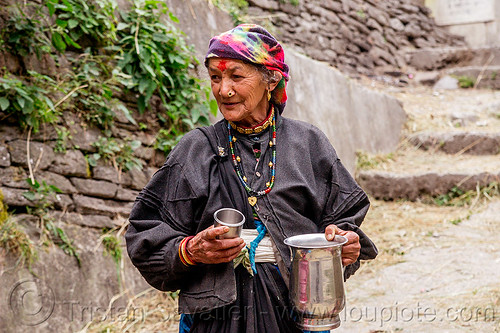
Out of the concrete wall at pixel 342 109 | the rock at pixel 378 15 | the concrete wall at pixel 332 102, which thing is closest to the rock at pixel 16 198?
the concrete wall at pixel 332 102

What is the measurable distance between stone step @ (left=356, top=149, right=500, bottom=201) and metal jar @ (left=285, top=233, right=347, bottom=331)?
423cm

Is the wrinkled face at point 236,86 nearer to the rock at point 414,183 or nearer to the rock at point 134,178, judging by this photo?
the rock at point 134,178

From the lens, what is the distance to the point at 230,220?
156 cm

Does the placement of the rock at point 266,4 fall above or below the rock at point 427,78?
above

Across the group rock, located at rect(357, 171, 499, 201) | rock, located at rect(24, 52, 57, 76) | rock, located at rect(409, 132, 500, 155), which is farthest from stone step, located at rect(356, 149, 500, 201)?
rock, located at rect(24, 52, 57, 76)

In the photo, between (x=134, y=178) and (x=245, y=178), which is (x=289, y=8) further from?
(x=245, y=178)

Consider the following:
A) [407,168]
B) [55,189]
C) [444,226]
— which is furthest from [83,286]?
[407,168]

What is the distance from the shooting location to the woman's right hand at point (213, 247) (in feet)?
4.84

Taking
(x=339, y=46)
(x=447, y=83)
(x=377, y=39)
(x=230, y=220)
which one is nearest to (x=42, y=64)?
(x=230, y=220)

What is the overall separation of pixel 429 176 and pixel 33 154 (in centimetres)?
390

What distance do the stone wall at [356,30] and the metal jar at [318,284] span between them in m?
5.58

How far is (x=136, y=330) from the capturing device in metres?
3.38

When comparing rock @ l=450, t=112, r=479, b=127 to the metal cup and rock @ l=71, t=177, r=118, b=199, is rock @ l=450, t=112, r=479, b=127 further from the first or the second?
the metal cup

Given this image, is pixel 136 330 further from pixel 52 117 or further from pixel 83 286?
pixel 52 117
